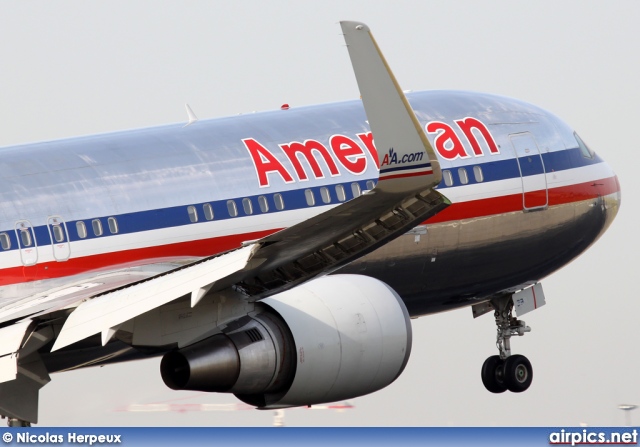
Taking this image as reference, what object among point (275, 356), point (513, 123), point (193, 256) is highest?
point (513, 123)

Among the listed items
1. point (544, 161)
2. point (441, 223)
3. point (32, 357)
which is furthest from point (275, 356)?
point (544, 161)

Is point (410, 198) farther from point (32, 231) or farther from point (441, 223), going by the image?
point (441, 223)

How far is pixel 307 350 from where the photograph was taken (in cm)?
1845

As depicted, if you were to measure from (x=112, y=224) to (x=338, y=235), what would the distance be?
16.4 feet

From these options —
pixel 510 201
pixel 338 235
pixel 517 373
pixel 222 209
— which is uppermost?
pixel 510 201

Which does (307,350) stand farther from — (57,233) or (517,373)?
(517,373)

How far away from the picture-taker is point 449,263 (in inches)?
947

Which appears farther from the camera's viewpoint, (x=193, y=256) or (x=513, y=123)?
(x=513, y=123)

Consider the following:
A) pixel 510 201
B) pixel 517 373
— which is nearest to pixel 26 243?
pixel 510 201

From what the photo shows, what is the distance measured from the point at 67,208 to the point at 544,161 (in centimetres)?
872

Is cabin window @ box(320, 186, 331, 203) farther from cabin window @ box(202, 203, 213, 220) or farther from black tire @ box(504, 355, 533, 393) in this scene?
black tire @ box(504, 355, 533, 393)

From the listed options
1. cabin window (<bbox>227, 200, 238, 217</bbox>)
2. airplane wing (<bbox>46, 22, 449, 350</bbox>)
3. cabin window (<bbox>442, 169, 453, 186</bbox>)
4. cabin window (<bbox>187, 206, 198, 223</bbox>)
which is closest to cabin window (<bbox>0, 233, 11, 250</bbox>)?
cabin window (<bbox>187, 206, 198, 223</bbox>)

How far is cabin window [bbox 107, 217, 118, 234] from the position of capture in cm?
2050

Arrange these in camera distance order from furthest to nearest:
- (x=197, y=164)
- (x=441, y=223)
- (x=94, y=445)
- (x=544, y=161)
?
1. (x=544, y=161)
2. (x=441, y=223)
3. (x=197, y=164)
4. (x=94, y=445)
